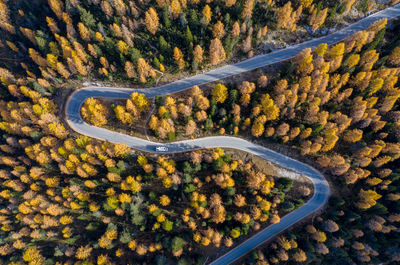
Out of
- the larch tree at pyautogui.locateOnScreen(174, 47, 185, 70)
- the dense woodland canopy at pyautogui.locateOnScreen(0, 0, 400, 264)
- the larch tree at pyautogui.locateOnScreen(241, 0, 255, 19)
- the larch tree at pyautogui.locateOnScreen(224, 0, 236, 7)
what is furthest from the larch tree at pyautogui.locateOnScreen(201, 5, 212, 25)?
the larch tree at pyautogui.locateOnScreen(174, 47, 185, 70)

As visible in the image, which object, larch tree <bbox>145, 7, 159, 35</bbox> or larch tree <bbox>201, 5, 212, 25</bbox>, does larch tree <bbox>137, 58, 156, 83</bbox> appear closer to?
larch tree <bbox>145, 7, 159, 35</bbox>

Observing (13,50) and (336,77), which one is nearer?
(336,77)

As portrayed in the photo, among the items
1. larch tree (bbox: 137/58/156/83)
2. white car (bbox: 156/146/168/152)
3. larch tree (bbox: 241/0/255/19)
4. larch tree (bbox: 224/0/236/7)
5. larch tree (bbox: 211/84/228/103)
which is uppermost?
larch tree (bbox: 224/0/236/7)

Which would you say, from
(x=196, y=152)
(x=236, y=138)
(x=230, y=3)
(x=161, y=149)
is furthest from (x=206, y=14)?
(x=161, y=149)

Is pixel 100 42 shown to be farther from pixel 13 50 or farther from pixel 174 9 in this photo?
pixel 13 50

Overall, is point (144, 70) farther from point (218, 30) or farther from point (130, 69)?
point (218, 30)

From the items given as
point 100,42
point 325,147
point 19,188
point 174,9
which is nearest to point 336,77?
point 325,147
